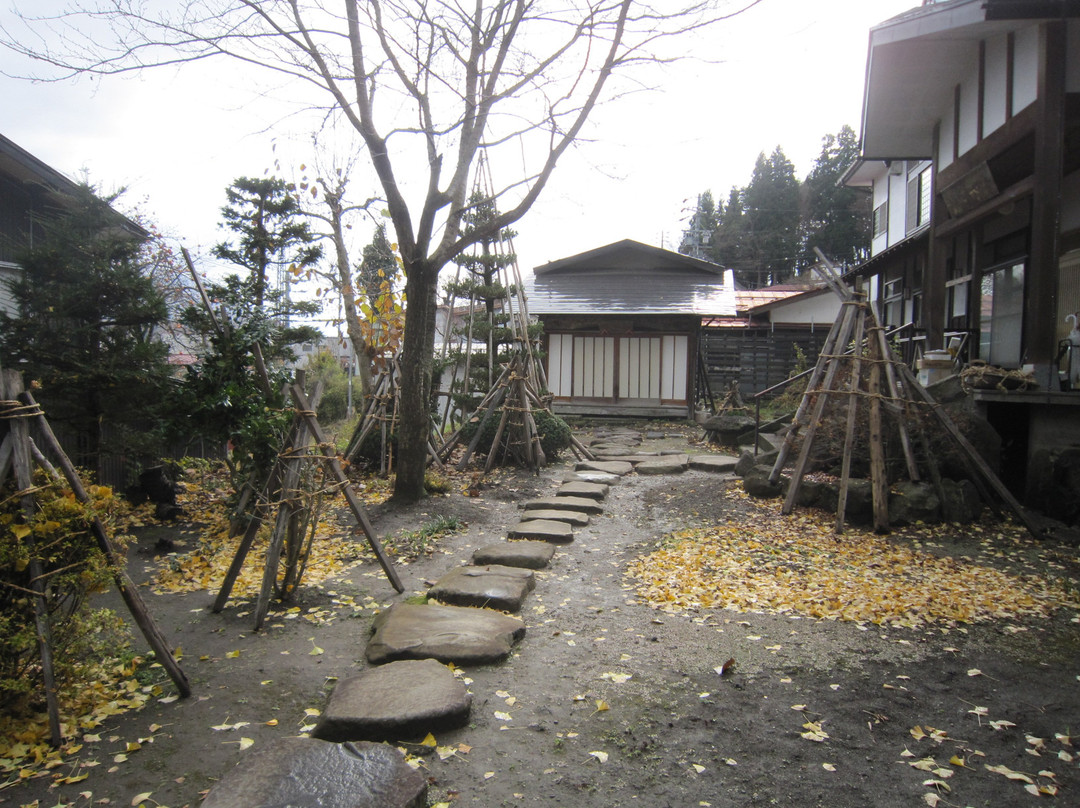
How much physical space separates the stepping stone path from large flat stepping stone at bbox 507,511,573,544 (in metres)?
0.01

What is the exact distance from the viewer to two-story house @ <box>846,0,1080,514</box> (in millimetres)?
7055

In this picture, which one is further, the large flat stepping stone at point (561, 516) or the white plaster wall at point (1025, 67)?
the white plaster wall at point (1025, 67)

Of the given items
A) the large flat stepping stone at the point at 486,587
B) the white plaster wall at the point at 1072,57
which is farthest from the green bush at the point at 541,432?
the white plaster wall at the point at 1072,57

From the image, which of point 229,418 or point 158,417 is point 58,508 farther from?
point 158,417

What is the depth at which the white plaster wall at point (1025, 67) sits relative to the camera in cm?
762

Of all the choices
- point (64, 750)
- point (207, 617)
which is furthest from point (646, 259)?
point (64, 750)

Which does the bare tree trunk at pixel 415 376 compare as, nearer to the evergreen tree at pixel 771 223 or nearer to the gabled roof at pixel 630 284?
the gabled roof at pixel 630 284

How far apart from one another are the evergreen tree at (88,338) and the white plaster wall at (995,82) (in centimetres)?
1054

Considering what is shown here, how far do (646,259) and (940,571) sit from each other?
13532mm

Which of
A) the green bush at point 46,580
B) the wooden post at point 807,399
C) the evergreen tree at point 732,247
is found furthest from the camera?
the evergreen tree at point 732,247

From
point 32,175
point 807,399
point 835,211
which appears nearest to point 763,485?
point 807,399

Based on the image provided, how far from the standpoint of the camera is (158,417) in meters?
7.32

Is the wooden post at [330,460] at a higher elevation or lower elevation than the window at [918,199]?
lower

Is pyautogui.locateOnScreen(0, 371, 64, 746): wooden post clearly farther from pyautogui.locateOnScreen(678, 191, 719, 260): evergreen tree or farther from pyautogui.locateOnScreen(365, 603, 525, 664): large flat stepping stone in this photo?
pyautogui.locateOnScreen(678, 191, 719, 260): evergreen tree
